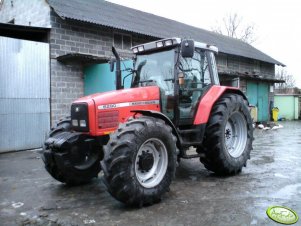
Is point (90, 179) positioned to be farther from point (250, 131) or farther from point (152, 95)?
point (250, 131)

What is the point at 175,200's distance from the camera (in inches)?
177

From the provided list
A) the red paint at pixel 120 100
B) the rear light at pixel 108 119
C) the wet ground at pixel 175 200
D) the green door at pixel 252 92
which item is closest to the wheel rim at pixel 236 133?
the wet ground at pixel 175 200

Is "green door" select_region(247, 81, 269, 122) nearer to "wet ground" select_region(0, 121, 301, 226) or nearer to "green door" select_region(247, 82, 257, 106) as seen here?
"green door" select_region(247, 82, 257, 106)

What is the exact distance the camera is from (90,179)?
5445mm

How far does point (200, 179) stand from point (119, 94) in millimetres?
2141

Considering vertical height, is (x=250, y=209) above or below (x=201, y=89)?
below

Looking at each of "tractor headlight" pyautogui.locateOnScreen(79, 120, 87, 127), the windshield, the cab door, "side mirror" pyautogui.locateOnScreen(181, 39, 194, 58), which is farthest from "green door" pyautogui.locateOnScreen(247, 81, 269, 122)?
"tractor headlight" pyautogui.locateOnScreen(79, 120, 87, 127)

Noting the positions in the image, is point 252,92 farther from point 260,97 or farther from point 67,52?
point 67,52

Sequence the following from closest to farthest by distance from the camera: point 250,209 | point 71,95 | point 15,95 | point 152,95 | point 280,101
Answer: point 250,209, point 152,95, point 15,95, point 71,95, point 280,101

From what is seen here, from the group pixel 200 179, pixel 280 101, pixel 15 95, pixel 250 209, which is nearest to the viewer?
pixel 250 209

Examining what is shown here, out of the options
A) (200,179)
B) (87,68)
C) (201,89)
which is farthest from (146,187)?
(87,68)

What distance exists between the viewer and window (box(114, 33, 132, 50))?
12844 mm

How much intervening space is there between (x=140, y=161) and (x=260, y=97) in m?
19.0

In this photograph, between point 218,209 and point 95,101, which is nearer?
point 218,209
